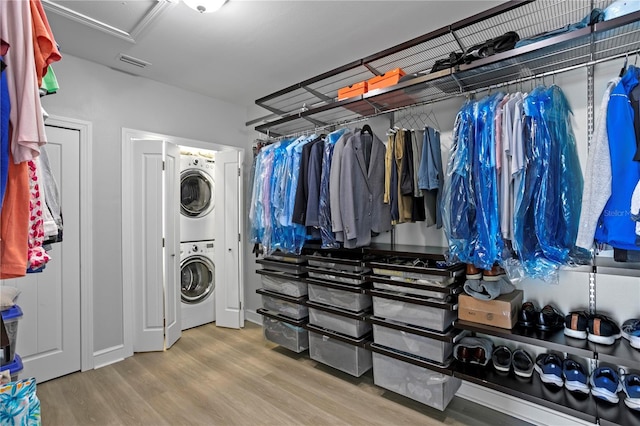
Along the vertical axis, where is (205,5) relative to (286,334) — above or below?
above

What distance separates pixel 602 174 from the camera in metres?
1.34

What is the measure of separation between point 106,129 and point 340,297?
2684 millimetres

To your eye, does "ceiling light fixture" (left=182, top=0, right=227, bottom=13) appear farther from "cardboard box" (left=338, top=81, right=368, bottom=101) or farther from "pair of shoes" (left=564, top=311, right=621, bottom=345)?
"pair of shoes" (left=564, top=311, right=621, bottom=345)

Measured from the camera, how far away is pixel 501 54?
1.64 meters

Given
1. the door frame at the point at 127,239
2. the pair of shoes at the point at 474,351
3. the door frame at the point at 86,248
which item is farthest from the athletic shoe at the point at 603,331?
the door frame at the point at 86,248

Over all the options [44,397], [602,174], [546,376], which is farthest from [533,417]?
[44,397]

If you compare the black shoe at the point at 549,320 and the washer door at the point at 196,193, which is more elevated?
the washer door at the point at 196,193

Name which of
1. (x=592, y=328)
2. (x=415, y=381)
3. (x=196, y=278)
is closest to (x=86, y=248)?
(x=196, y=278)

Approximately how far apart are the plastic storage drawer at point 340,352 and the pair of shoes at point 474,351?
657 millimetres

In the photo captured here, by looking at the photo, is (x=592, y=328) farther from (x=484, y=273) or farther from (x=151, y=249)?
(x=151, y=249)

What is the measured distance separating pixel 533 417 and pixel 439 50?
2.57m

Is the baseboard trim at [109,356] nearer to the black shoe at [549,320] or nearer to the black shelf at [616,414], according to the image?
the black shoe at [549,320]

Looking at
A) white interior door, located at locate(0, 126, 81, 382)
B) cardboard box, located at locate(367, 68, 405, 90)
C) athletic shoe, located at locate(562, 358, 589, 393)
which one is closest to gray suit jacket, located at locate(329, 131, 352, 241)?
cardboard box, located at locate(367, 68, 405, 90)

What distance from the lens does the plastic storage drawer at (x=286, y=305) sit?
276 cm
